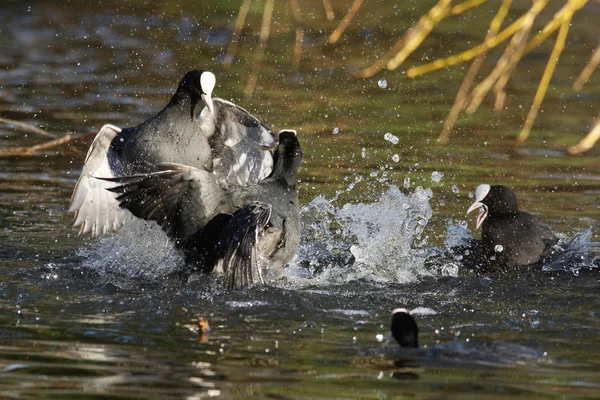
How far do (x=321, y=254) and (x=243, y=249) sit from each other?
1220 millimetres

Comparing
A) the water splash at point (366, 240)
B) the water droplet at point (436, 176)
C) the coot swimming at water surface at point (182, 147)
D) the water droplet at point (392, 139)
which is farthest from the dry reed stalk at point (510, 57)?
the water droplet at point (392, 139)

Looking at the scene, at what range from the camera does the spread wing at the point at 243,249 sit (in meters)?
5.10

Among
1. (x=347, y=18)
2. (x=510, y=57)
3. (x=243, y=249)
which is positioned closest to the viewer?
(x=510, y=57)

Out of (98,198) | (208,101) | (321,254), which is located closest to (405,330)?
(321,254)

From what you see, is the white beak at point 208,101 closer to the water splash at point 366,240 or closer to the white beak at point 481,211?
the water splash at point 366,240

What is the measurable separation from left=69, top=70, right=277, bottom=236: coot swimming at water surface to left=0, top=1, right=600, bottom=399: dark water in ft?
0.92

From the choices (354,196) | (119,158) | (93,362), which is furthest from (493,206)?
(93,362)

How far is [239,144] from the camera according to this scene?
6.52 meters

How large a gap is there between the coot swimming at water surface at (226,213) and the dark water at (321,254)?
176 millimetres

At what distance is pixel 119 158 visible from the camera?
613 cm

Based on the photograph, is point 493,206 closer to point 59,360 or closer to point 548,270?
point 548,270

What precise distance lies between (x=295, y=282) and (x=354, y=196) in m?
1.86

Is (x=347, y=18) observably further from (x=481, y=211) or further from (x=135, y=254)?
(x=481, y=211)

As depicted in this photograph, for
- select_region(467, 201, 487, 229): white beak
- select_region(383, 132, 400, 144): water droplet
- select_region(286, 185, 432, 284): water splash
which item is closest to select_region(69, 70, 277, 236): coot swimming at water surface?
select_region(286, 185, 432, 284): water splash
